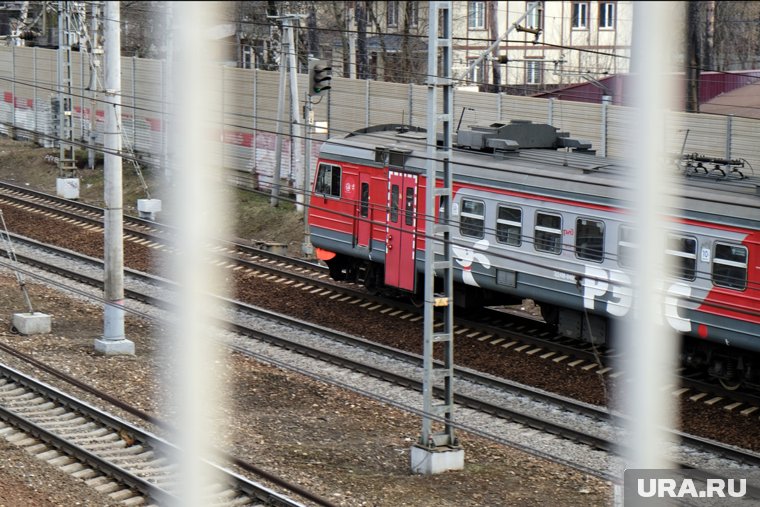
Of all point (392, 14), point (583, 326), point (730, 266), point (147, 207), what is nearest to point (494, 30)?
point (392, 14)

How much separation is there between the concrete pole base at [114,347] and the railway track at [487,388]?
47.7 inches

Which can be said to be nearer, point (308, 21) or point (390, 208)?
point (390, 208)

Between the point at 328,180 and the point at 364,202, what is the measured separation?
1345 millimetres

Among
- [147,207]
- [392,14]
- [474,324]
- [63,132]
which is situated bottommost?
[474,324]

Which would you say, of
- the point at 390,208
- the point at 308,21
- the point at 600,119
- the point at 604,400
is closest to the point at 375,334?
the point at 390,208

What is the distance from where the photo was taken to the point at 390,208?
1700 cm

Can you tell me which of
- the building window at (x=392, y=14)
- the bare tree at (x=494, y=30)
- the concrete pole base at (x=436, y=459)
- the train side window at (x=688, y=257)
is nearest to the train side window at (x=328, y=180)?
the bare tree at (x=494, y=30)

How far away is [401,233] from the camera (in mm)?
17062

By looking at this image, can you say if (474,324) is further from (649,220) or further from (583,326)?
(649,220)

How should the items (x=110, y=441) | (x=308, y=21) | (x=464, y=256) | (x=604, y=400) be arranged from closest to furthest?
1. (x=110, y=441)
2. (x=604, y=400)
3. (x=464, y=256)
4. (x=308, y=21)

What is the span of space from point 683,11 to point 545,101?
2298 cm

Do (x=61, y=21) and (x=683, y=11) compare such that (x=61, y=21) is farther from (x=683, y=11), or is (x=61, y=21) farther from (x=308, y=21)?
(x=683, y=11)

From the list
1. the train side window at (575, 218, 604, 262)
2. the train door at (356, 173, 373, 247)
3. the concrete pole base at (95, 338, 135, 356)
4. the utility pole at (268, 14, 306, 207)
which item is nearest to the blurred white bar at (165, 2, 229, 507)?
the train side window at (575, 218, 604, 262)

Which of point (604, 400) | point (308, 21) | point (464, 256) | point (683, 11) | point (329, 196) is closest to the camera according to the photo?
point (683, 11)
